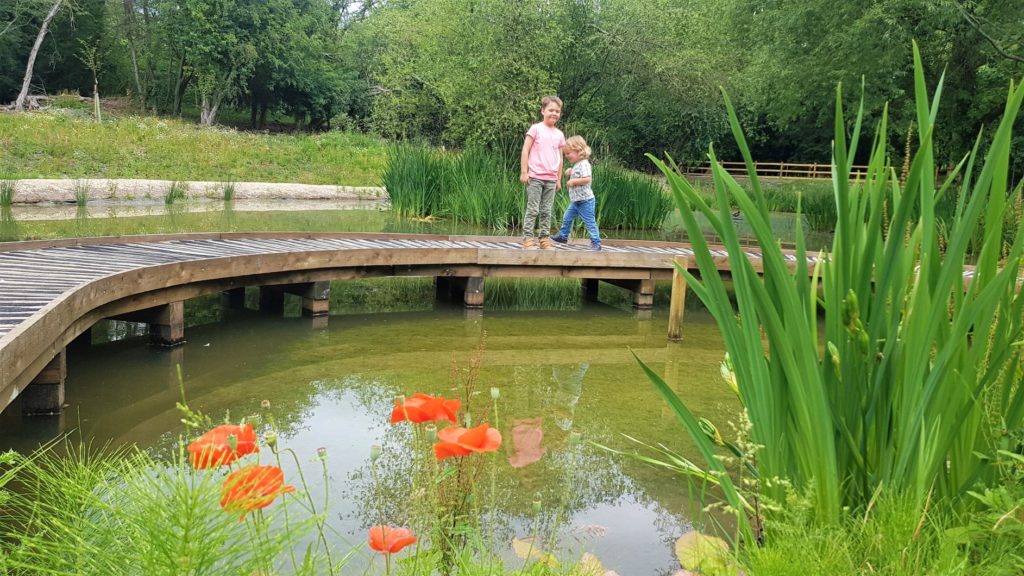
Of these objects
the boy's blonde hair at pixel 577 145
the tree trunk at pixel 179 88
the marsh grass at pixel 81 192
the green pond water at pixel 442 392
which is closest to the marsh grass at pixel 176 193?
the marsh grass at pixel 81 192

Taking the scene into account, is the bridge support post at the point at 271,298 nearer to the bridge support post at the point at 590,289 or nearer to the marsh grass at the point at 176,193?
the bridge support post at the point at 590,289

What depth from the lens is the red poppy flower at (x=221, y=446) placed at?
4.66 feet

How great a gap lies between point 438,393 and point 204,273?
239 cm

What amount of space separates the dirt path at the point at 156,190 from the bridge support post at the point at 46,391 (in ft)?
37.8

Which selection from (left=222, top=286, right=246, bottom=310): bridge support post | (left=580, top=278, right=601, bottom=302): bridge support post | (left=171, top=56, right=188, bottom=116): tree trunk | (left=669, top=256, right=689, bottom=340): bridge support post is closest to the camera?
(left=669, top=256, right=689, bottom=340): bridge support post

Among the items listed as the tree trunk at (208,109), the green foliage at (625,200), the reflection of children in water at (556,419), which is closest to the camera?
the reflection of children in water at (556,419)

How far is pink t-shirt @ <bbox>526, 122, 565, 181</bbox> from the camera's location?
817cm

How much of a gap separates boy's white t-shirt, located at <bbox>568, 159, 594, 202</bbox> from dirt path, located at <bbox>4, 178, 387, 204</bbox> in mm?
10018

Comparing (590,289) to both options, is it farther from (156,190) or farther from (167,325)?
(156,190)

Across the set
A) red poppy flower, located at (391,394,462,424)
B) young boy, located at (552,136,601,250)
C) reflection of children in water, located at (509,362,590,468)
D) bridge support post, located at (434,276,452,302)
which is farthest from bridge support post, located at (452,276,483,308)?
red poppy flower, located at (391,394,462,424)

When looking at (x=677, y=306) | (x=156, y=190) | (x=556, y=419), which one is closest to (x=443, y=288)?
(x=677, y=306)

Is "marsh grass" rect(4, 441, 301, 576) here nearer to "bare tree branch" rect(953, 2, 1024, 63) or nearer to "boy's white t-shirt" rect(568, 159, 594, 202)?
"boy's white t-shirt" rect(568, 159, 594, 202)

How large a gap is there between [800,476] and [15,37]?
40537 mm

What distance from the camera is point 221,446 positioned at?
1.45 m
